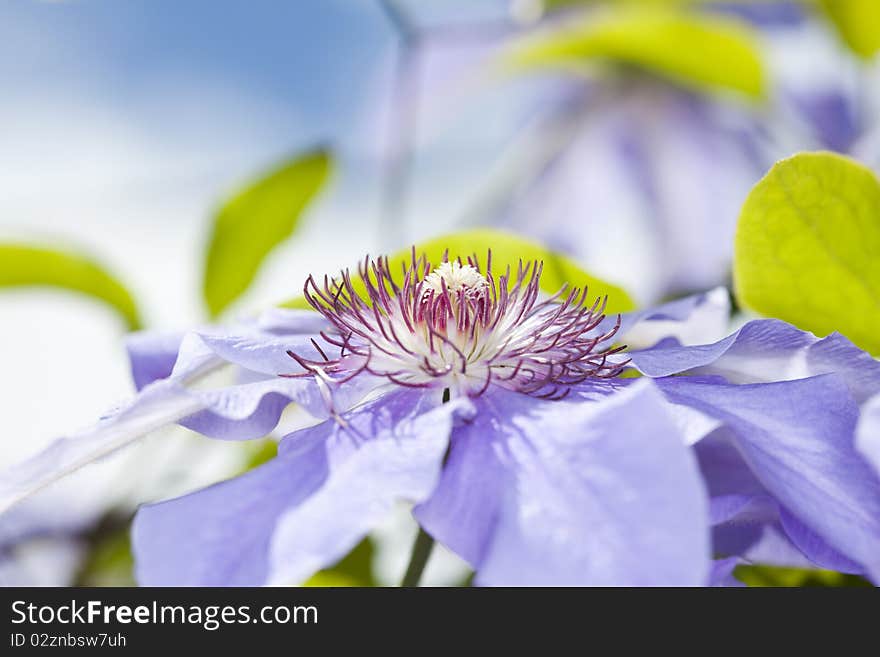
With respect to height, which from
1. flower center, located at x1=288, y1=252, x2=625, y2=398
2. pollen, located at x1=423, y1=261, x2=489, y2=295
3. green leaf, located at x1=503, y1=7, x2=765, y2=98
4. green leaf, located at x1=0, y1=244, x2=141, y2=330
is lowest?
flower center, located at x1=288, y1=252, x2=625, y2=398

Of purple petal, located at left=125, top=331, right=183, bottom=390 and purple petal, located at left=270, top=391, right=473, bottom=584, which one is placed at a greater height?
purple petal, located at left=125, top=331, right=183, bottom=390

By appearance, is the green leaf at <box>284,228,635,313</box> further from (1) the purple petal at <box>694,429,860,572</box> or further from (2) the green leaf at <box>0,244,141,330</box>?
(2) the green leaf at <box>0,244,141,330</box>

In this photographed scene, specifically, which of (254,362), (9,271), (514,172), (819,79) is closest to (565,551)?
(254,362)

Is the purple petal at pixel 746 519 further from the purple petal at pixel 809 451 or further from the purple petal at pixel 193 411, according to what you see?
the purple petal at pixel 193 411

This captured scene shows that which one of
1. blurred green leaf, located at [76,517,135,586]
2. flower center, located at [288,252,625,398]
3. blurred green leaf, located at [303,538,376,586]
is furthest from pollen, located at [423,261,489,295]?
blurred green leaf, located at [76,517,135,586]

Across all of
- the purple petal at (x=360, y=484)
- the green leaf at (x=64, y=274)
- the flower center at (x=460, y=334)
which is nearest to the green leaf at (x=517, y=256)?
the flower center at (x=460, y=334)

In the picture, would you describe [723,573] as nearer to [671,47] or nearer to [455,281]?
[455,281]

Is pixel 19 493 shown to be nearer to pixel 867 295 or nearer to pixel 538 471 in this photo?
pixel 538 471
